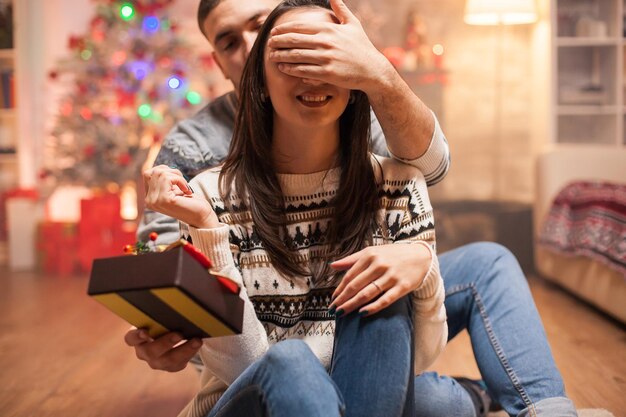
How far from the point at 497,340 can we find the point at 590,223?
1635 mm

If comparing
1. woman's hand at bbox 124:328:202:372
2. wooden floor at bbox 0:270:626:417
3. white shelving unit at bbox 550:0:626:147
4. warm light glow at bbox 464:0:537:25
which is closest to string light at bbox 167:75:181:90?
wooden floor at bbox 0:270:626:417

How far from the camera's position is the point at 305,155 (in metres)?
1.30

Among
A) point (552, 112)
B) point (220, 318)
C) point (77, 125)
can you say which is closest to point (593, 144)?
point (552, 112)

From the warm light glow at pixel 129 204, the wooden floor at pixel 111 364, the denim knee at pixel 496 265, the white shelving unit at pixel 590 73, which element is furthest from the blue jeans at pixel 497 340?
the warm light glow at pixel 129 204

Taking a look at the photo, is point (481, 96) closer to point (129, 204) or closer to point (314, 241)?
point (129, 204)

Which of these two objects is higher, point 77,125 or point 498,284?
point 77,125

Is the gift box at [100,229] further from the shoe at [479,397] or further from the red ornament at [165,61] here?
the shoe at [479,397]

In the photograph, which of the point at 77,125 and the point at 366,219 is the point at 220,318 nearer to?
the point at 366,219

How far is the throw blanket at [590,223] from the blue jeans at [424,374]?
45.1 inches

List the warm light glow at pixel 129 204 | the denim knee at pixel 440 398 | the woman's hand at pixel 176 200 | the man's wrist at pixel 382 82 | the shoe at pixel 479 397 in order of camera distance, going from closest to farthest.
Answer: the woman's hand at pixel 176 200 < the man's wrist at pixel 382 82 < the denim knee at pixel 440 398 < the shoe at pixel 479 397 < the warm light glow at pixel 129 204

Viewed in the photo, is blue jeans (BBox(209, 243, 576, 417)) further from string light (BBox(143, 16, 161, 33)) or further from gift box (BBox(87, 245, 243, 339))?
string light (BBox(143, 16, 161, 33))

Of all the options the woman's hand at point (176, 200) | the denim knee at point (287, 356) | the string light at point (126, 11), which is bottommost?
the denim knee at point (287, 356)

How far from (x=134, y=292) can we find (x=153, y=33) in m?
3.65

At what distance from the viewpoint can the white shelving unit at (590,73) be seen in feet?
13.9
